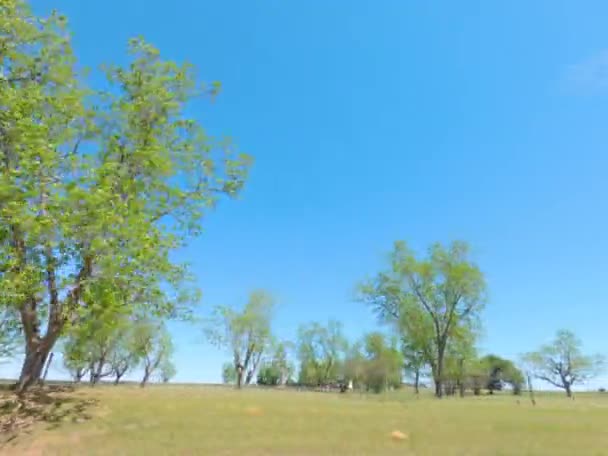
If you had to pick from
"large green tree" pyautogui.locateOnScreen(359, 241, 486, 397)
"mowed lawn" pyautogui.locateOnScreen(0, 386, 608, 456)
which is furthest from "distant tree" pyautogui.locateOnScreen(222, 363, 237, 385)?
"mowed lawn" pyautogui.locateOnScreen(0, 386, 608, 456)

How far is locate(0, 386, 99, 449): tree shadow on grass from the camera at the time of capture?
1479cm

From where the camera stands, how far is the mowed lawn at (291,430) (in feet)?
46.0

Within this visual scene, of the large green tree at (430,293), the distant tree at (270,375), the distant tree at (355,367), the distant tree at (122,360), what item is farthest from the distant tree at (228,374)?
the large green tree at (430,293)

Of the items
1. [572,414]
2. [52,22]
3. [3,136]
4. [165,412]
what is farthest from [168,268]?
[572,414]

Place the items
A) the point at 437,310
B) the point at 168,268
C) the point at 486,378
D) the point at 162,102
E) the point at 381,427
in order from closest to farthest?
1. the point at 381,427
2. the point at 168,268
3. the point at 162,102
4. the point at 437,310
5. the point at 486,378

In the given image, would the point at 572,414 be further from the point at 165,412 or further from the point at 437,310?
the point at 437,310

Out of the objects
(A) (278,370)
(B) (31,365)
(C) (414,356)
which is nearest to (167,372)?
(A) (278,370)

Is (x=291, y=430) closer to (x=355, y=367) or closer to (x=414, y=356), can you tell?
(x=414, y=356)

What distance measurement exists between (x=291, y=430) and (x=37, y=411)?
9.61 meters

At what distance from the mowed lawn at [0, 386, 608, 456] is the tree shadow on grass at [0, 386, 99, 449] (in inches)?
5.6

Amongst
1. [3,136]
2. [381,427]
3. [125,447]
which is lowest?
[125,447]

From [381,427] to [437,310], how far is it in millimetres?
35704

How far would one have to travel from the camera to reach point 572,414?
20578 mm

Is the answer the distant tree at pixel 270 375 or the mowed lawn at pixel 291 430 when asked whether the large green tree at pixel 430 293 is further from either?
the distant tree at pixel 270 375
